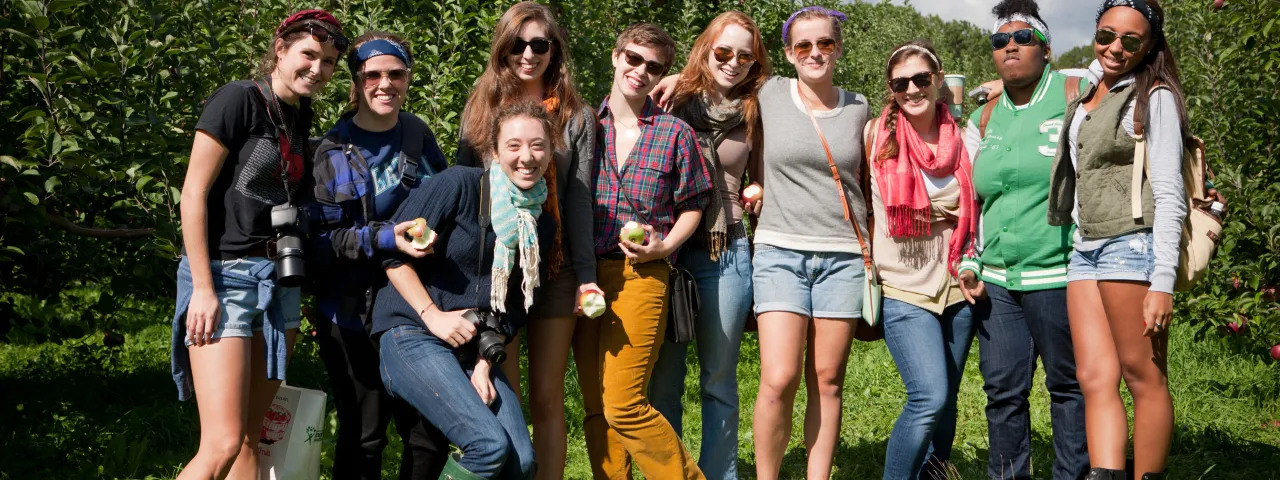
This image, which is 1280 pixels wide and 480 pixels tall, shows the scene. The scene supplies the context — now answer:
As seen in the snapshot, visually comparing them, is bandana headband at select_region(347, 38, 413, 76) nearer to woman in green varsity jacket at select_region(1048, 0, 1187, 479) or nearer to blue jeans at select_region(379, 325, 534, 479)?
blue jeans at select_region(379, 325, 534, 479)

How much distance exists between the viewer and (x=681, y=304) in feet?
12.6

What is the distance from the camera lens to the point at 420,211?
3340mm

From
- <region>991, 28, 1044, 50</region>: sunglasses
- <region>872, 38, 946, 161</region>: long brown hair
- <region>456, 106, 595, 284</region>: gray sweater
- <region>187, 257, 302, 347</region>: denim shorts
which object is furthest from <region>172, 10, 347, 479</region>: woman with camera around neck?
<region>991, 28, 1044, 50</region>: sunglasses

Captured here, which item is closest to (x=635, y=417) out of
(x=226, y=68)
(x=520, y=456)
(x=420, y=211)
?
(x=520, y=456)

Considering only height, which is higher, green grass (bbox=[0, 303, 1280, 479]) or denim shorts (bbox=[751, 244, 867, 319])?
denim shorts (bbox=[751, 244, 867, 319])

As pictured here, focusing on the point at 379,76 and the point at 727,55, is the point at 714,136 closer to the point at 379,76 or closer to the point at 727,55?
the point at 727,55

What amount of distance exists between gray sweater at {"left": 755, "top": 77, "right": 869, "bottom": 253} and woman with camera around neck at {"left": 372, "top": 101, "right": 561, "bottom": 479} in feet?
3.01

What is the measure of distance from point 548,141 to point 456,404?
3.05ft

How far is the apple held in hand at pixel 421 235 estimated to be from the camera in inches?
127

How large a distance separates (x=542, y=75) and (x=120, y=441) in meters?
2.89

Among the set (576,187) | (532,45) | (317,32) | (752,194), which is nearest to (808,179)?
(752,194)

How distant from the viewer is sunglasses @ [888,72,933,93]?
3.85m

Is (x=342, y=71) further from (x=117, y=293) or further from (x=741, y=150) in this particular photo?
(x=741, y=150)

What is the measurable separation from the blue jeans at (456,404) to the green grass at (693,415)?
5.36ft
